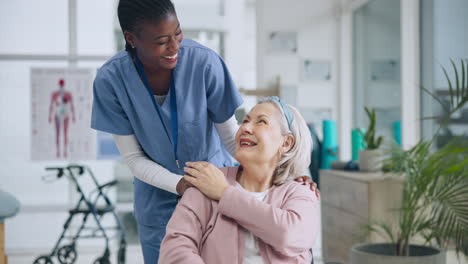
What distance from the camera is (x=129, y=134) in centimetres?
161

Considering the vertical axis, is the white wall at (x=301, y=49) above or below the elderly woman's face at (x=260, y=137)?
above

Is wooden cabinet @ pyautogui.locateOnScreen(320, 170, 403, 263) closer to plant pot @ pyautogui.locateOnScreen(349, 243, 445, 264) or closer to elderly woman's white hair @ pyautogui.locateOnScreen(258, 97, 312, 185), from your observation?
plant pot @ pyautogui.locateOnScreen(349, 243, 445, 264)

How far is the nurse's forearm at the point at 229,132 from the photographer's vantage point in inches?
65.0

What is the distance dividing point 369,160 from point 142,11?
2094mm

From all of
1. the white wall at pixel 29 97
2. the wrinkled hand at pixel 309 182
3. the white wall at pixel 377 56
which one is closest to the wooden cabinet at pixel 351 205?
the white wall at pixel 377 56

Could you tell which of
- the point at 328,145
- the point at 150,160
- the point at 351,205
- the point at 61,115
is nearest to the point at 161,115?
the point at 150,160

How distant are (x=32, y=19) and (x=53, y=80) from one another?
641 mm

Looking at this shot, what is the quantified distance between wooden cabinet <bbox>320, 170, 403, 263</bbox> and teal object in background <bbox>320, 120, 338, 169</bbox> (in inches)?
23.2

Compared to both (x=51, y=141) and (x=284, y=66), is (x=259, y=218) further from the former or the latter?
(x=51, y=141)

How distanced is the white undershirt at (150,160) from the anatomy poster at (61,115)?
3132 mm

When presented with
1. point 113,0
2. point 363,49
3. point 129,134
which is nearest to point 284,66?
point 363,49

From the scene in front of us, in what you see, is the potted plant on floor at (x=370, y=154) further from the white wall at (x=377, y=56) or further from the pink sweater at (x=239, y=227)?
the pink sweater at (x=239, y=227)

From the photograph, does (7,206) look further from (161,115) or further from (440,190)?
(440,190)

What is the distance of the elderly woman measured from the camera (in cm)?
129
